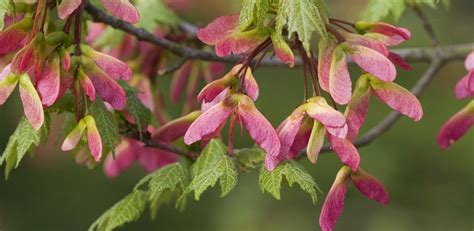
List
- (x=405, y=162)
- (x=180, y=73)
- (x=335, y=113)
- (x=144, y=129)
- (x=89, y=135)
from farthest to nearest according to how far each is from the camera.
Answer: (x=405, y=162)
(x=180, y=73)
(x=144, y=129)
(x=89, y=135)
(x=335, y=113)

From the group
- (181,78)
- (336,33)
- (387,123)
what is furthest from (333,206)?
(181,78)

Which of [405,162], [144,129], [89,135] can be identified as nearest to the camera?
[89,135]

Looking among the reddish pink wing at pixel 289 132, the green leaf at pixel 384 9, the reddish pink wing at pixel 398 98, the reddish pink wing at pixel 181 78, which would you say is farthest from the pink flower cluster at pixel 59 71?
the reddish pink wing at pixel 181 78

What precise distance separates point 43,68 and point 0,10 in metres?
0.10

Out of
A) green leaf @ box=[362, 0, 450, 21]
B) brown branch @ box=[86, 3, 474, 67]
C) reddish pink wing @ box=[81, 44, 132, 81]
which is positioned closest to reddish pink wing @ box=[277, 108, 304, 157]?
reddish pink wing @ box=[81, 44, 132, 81]

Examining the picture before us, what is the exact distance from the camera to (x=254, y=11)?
143 centimetres

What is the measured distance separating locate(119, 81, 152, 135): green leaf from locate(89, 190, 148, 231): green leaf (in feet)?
0.40

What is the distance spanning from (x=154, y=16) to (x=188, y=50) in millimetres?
324

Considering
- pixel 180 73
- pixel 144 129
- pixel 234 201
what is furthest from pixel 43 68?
pixel 234 201

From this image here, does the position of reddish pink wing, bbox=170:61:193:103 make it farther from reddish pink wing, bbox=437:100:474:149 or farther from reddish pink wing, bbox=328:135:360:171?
reddish pink wing, bbox=328:135:360:171

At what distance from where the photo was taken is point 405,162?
4.92 meters

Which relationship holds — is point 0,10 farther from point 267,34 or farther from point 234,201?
point 234,201

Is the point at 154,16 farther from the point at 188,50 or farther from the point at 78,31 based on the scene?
the point at 78,31

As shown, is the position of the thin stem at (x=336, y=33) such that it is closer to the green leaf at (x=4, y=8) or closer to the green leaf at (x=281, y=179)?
the green leaf at (x=281, y=179)
